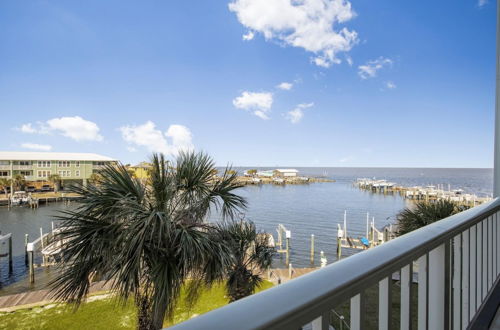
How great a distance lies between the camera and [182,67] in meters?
41.3

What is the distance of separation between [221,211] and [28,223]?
74.7 feet

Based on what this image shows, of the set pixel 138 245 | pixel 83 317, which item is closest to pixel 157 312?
pixel 138 245

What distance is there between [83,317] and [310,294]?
8183 mm

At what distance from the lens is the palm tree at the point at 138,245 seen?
3654mm

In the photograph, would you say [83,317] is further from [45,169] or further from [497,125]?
[45,169]

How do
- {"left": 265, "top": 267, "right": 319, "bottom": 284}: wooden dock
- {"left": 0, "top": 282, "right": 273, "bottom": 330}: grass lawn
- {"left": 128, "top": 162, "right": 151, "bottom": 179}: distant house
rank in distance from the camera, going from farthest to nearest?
{"left": 265, "top": 267, "right": 319, "bottom": 284}: wooden dock
{"left": 0, "top": 282, "right": 273, "bottom": 330}: grass lawn
{"left": 128, "top": 162, "right": 151, "bottom": 179}: distant house

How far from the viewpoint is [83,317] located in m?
6.57

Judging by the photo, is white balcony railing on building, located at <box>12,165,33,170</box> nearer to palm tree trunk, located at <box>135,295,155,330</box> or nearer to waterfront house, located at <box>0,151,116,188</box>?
waterfront house, located at <box>0,151,116,188</box>

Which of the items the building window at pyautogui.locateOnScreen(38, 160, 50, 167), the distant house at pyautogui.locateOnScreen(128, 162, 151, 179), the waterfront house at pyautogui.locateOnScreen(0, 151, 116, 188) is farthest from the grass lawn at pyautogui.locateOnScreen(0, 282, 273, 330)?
the building window at pyautogui.locateOnScreen(38, 160, 50, 167)

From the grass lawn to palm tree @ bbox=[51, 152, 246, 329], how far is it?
2.58 metres

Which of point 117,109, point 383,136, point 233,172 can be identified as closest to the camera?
point 233,172

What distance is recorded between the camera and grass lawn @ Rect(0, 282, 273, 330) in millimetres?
6289

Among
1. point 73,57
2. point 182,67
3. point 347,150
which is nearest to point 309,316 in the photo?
point 182,67

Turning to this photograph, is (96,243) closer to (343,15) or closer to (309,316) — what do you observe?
(309,316)
